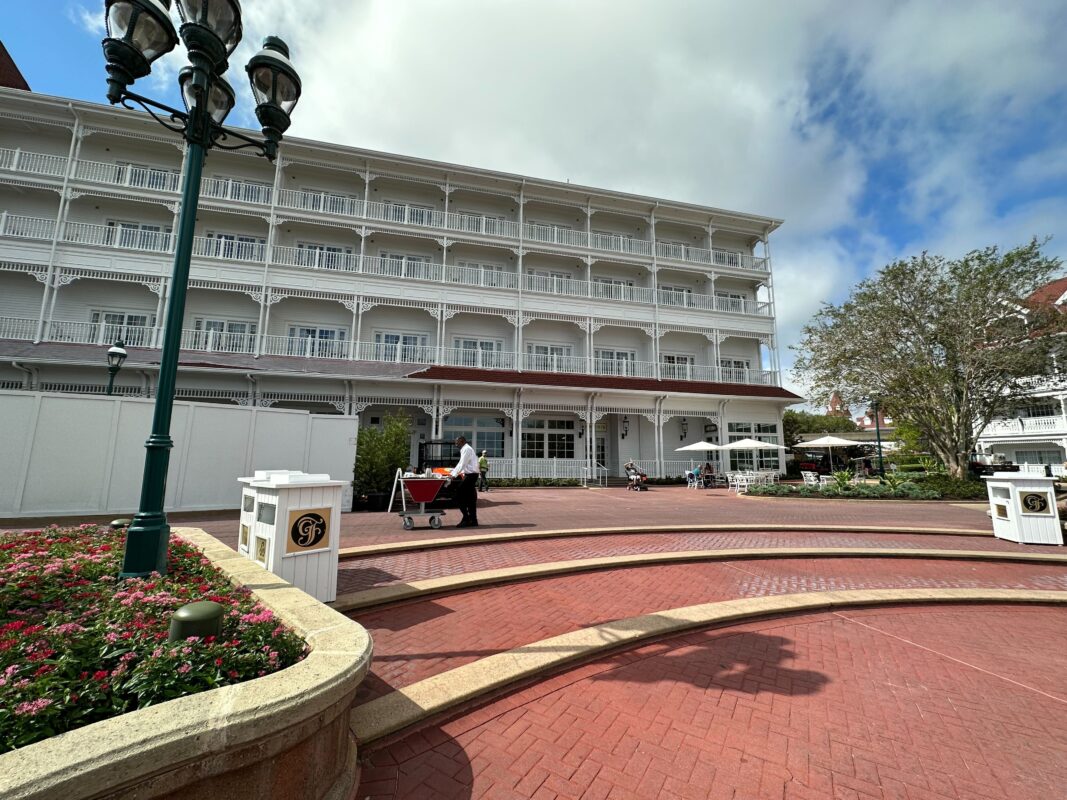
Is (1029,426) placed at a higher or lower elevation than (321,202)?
lower

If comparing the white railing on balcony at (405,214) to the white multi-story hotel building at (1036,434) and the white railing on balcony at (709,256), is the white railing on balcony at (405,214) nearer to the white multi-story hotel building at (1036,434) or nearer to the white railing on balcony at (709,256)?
the white railing on balcony at (709,256)

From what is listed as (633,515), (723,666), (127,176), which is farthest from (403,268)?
(723,666)

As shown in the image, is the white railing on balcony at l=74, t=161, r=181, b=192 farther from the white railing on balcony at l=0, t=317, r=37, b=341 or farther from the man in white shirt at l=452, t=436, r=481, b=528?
the man in white shirt at l=452, t=436, r=481, b=528

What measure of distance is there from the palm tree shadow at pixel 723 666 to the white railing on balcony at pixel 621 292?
20.3m

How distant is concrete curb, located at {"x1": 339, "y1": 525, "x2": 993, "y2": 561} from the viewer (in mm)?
6477

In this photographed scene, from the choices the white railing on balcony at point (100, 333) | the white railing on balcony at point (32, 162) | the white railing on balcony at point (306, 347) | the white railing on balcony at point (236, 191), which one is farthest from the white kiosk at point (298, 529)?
the white railing on balcony at point (32, 162)

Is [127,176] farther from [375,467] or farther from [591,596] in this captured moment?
[591,596]

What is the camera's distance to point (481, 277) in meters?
21.5

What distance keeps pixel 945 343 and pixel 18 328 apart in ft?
116

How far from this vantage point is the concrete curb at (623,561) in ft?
15.2

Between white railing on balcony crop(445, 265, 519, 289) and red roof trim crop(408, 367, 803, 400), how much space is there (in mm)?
4451

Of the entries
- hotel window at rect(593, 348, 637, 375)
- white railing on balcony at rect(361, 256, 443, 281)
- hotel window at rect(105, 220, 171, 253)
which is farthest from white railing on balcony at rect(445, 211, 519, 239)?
hotel window at rect(105, 220, 171, 253)

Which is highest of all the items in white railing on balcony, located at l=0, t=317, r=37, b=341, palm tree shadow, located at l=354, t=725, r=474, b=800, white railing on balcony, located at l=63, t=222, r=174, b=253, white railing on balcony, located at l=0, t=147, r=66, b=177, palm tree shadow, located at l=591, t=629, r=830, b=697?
white railing on balcony, located at l=0, t=147, r=66, b=177

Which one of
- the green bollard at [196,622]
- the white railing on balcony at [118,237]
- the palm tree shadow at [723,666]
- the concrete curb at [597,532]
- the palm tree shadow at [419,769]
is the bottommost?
the palm tree shadow at [419,769]
